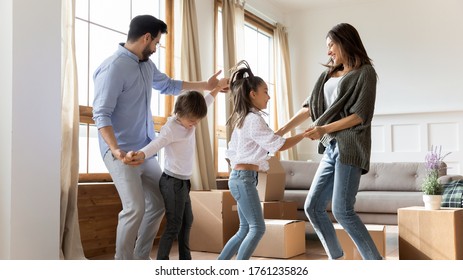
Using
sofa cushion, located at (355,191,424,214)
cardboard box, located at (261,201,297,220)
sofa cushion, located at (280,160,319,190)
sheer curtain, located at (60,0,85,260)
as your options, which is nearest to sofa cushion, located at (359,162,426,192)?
sofa cushion, located at (355,191,424,214)

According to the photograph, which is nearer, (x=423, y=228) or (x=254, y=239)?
(x=254, y=239)

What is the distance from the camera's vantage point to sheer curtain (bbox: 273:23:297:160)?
23.2 feet

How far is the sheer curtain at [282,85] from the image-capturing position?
7.06m

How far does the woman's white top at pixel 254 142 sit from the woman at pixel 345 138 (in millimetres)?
191

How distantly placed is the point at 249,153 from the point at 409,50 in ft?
16.3

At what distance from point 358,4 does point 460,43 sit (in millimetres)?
1431

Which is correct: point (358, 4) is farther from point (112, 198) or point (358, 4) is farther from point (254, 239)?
point (254, 239)

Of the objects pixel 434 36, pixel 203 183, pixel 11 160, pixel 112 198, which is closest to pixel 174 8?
pixel 203 183

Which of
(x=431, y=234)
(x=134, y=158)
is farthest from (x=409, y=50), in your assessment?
(x=134, y=158)

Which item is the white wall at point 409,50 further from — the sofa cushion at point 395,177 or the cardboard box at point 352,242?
the cardboard box at point 352,242

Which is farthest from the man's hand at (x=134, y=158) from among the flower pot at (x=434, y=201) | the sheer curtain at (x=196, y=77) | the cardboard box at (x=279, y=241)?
the sheer curtain at (x=196, y=77)

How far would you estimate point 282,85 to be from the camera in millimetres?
7078

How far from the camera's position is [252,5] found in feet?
21.1

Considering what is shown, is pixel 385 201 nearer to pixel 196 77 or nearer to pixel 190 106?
pixel 196 77
